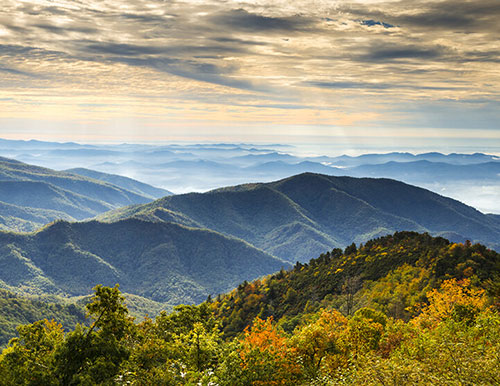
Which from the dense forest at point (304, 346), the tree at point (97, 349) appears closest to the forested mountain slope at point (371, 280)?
the dense forest at point (304, 346)

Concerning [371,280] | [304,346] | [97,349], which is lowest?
[371,280]

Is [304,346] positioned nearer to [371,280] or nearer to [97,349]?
[97,349]

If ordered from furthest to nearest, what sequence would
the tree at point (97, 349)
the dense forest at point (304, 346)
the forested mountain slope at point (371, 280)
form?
the forested mountain slope at point (371, 280) < the tree at point (97, 349) < the dense forest at point (304, 346)

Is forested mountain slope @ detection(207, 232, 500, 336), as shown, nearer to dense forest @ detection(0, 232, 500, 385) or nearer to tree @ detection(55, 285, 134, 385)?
dense forest @ detection(0, 232, 500, 385)

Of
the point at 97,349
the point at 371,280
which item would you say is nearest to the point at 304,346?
the point at 97,349

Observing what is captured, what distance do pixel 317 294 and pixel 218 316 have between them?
161 ft

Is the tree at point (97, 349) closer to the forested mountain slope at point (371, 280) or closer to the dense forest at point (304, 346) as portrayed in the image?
the dense forest at point (304, 346)

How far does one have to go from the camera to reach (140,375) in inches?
1463

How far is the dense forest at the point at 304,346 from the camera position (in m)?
29.0

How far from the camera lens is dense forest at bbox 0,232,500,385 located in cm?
2895

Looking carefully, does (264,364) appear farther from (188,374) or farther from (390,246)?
(390,246)

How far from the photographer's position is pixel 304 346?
4353cm

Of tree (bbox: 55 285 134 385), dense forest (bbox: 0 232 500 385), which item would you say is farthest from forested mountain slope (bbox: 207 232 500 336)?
tree (bbox: 55 285 134 385)

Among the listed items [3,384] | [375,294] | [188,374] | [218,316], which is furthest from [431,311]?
[218,316]
